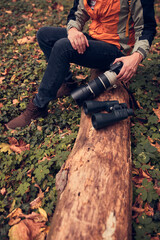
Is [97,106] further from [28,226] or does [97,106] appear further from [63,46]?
[28,226]

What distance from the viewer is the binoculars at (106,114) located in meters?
1.79

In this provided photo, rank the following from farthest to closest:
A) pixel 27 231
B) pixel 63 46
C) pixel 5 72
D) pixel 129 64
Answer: pixel 5 72
pixel 63 46
pixel 129 64
pixel 27 231

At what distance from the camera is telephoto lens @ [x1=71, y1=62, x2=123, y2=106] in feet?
6.74

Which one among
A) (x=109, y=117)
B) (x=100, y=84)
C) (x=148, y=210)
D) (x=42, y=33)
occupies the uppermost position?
(x=42, y=33)

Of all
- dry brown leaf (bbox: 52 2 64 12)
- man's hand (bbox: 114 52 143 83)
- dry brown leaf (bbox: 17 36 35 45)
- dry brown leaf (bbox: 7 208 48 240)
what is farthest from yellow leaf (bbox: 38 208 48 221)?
dry brown leaf (bbox: 52 2 64 12)

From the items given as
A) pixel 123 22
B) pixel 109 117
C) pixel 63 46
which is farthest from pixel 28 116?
pixel 123 22

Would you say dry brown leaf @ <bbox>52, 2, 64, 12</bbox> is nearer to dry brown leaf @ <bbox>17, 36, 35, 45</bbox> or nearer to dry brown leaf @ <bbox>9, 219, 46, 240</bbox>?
dry brown leaf @ <bbox>17, 36, 35, 45</bbox>

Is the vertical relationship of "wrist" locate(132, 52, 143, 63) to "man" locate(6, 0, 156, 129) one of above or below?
below

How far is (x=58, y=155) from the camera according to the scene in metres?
2.13

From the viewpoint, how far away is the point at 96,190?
1.35 meters

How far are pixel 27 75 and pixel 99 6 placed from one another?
81.1 inches

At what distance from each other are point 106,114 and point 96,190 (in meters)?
0.80

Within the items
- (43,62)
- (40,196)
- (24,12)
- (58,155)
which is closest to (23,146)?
(58,155)

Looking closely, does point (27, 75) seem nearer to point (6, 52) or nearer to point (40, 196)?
point (6, 52)
